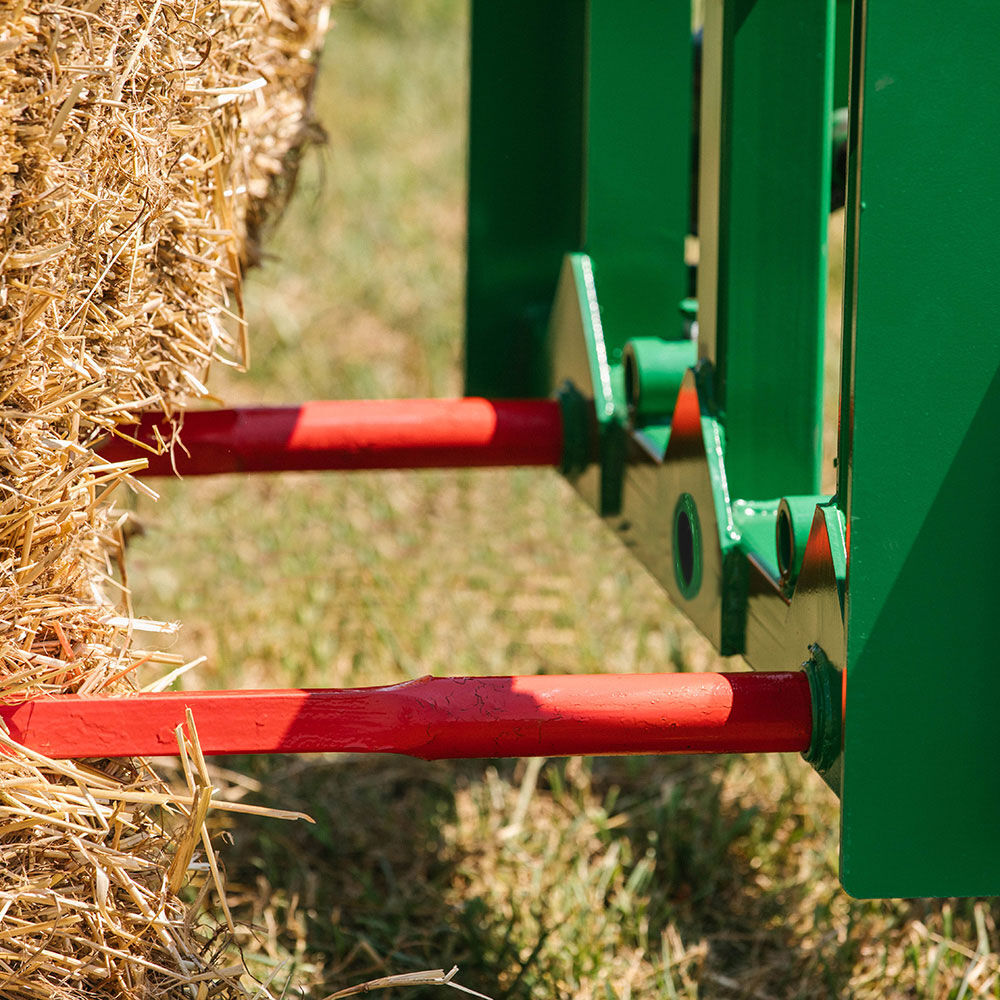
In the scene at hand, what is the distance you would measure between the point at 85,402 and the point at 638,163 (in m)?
0.88

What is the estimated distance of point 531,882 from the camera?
1897mm

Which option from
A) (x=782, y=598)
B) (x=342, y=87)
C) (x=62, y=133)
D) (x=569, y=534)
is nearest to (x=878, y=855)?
(x=782, y=598)

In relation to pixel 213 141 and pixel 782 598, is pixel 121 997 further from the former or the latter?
pixel 213 141

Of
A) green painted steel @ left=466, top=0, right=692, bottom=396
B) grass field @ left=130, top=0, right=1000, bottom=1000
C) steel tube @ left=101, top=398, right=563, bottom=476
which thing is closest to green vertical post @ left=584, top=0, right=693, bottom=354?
green painted steel @ left=466, top=0, right=692, bottom=396

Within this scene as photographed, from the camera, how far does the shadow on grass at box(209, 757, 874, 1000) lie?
169 centimetres

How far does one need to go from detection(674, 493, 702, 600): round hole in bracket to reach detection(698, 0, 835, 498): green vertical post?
0.05 metres

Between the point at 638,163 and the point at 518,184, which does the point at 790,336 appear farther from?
the point at 518,184

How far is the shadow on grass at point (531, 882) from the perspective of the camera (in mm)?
1690

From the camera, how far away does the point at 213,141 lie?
49.0 inches

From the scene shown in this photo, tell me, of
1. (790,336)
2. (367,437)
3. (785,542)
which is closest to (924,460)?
(785,542)

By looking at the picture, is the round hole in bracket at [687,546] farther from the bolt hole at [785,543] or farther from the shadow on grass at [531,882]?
the shadow on grass at [531,882]

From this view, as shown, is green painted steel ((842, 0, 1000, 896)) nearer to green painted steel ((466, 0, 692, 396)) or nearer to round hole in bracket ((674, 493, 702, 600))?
round hole in bracket ((674, 493, 702, 600))

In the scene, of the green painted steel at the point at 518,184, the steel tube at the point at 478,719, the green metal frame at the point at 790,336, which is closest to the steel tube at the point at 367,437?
the green metal frame at the point at 790,336

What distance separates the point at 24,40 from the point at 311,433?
71 cm
